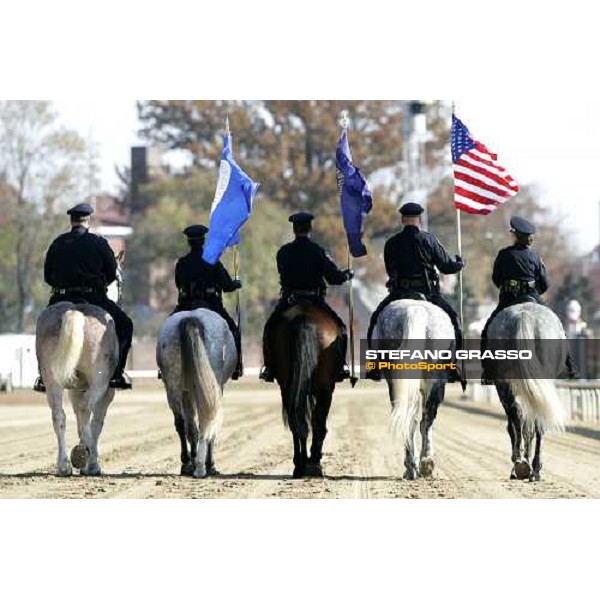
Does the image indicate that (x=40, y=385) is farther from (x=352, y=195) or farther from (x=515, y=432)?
(x=515, y=432)

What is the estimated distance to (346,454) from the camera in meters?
22.7

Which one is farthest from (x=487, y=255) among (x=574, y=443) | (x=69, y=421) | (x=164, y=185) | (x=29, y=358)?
(x=574, y=443)

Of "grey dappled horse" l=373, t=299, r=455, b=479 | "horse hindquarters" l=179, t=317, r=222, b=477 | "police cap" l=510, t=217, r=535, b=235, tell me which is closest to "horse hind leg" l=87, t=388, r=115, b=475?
"horse hindquarters" l=179, t=317, r=222, b=477

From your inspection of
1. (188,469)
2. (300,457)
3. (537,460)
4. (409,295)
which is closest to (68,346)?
(188,469)

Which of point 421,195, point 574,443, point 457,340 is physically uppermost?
point 421,195

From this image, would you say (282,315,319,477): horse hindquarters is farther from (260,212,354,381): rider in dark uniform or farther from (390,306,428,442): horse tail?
(390,306,428,442): horse tail

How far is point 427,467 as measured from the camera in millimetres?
17578

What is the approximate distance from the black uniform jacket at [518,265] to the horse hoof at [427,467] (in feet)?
7.31

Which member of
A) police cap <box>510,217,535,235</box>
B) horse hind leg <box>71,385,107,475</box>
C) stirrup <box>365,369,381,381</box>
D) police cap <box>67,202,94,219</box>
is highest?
police cap <box>67,202,94,219</box>

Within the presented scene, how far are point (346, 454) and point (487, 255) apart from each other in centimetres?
4738

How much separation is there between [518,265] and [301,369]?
2.74m

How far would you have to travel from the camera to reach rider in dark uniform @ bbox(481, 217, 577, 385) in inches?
708

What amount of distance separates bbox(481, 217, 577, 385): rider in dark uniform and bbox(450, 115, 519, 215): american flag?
1.63 m

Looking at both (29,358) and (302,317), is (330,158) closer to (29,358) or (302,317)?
(29,358)
